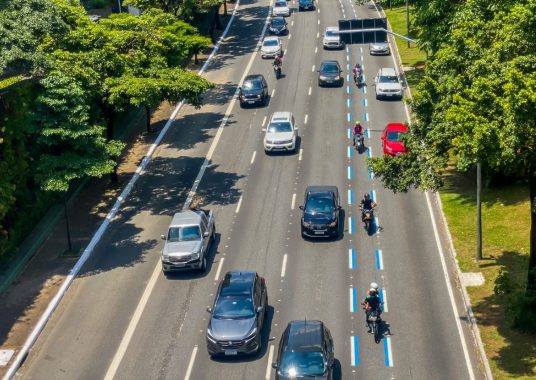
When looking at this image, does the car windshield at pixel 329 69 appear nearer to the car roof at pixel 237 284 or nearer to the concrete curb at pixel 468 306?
the concrete curb at pixel 468 306

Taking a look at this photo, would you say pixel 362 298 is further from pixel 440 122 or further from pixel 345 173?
pixel 345 173

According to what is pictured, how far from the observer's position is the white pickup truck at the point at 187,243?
36.9 metres

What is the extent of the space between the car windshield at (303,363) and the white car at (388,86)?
123 ft

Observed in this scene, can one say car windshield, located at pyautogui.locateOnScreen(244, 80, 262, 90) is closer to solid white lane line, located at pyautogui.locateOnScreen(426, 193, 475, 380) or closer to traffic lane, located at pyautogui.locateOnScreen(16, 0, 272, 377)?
traffic lane, located at pyautogui.locateOnScreen(16, 0, 272, 377)

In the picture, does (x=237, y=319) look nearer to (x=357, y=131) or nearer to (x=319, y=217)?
(x=319, y=217)

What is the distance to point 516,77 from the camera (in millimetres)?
26984

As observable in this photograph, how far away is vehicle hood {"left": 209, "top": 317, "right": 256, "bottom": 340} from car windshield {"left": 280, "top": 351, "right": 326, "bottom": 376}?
10.7 ft

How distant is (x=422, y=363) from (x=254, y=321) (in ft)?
20.3

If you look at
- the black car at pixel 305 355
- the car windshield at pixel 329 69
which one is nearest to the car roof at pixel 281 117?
the car windshield at pixel 329 69

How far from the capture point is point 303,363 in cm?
2662

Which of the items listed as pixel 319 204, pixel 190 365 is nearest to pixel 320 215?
pixel 319 204

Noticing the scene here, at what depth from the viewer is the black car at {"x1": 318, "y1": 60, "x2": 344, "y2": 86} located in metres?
66.0

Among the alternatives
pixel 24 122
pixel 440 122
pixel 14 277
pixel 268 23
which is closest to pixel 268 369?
pixel 440 122

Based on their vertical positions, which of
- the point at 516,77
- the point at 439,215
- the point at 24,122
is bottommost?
the point at 439,215
